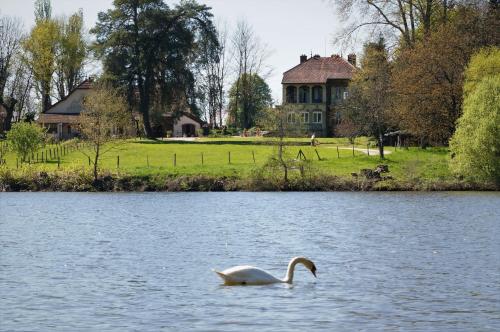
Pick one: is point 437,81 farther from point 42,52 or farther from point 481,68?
point 42,52

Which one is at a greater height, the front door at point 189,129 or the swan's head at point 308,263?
the front door at point 189,129

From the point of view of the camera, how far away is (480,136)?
62.9 meters

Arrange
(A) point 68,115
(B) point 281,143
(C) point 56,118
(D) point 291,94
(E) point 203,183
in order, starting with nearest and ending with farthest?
(B) point 281,143
(E) point 203,183
(C) point 56,118
(A) point 68,115
(D) point 291,94

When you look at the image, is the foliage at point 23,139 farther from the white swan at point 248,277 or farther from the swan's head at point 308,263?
the swan's head at point 308,263

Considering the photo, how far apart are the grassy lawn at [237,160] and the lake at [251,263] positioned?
12.7 metres

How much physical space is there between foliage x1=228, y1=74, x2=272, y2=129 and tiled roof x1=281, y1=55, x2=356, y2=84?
19.1 feet

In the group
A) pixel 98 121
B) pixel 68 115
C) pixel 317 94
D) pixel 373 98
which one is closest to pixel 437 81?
pixel 373 98

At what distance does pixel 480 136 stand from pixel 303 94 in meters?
67.2

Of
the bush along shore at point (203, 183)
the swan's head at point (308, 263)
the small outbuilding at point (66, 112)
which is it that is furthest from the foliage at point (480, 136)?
the small outbuilding at point (66, 112)

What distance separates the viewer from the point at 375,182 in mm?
65188

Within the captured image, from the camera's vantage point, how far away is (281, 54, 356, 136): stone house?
416ft

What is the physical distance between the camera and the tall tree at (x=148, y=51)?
4043 inches

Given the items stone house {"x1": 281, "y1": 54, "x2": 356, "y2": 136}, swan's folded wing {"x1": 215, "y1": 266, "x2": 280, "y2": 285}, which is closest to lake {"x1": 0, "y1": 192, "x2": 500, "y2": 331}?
swan's folded wing {"x1": 215, "y1": 266, "x2": 280, "y2": 285}

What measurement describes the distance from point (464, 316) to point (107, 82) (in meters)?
82.9
